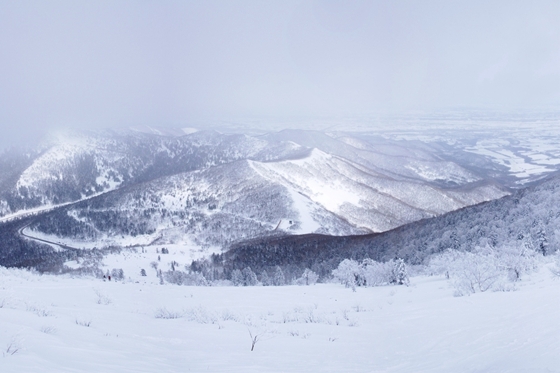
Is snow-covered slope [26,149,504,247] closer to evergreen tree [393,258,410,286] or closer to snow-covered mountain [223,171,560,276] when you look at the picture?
snow-covered mountain [223,171,560,276]

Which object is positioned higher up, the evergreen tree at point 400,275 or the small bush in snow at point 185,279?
the evergreen tree at point 400,275

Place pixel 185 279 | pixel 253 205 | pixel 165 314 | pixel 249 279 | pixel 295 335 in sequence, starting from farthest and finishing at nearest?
1. pixel 253 205
2. pixel 185 279
3. pixel 249 279
4. pixel 165 314
5. pixel 295 335

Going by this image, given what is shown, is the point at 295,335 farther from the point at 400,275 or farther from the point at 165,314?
the point at 400,275

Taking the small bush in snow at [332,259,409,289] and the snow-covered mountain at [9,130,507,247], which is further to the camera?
the snow-covered mountain at [9,130,507,247]

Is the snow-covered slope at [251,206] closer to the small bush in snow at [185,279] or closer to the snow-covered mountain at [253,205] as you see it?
the snow-covered mountain at [253,205]

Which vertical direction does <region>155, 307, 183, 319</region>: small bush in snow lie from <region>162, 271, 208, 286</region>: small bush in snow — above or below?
above

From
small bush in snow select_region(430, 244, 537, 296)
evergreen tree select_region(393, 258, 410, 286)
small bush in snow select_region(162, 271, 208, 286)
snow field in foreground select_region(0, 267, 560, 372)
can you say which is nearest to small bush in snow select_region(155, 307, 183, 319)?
snow field in foreground select_region(0, 267, 560, 372)

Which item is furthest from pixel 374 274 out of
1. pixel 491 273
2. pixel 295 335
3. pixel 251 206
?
pixel 251 206

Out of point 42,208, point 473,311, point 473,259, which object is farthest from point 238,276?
point 42,208

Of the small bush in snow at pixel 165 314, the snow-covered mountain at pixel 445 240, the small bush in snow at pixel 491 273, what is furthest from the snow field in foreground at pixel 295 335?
the snow-covered mountain at pixel 445 240
